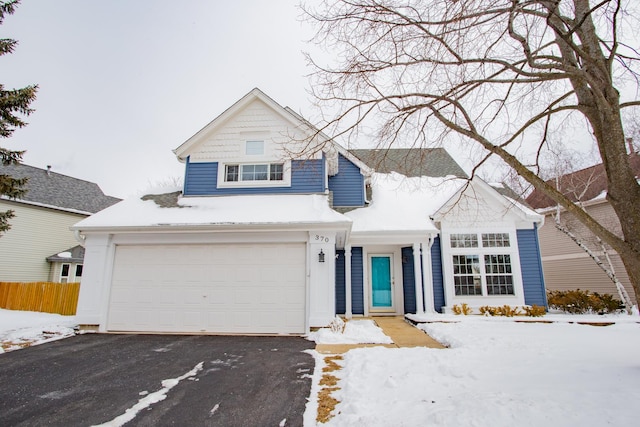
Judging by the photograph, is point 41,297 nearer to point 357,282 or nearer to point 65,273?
point 65,273

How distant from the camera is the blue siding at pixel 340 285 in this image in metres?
11.3

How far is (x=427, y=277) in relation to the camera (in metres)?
10.8

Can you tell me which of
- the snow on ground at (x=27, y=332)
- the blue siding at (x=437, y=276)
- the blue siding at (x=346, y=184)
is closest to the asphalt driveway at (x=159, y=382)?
the snow on ground at (x=27, y=332)

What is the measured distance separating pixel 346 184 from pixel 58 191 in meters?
18.3

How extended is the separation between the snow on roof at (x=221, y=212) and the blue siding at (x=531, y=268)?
729 cm

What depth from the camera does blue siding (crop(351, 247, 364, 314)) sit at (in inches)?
448

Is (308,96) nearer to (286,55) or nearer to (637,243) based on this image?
(286,55)

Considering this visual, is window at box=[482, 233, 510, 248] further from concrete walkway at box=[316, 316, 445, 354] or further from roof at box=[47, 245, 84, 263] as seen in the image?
roof at box=[47, 245, 84, 263]

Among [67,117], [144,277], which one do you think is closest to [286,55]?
[144,277]

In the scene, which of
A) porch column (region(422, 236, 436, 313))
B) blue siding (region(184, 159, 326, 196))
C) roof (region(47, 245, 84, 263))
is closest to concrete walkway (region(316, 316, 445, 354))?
porch column (region(422, 236, 436, 313))

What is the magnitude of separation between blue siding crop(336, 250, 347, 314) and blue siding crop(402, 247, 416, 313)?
7.11 ft

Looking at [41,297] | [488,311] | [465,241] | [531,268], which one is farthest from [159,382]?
[531,268]

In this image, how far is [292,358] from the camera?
599 centimetres

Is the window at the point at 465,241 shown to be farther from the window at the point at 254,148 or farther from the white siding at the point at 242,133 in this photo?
the window at the point at 254,148
